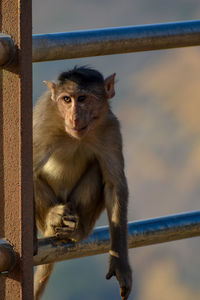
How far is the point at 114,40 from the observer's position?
1422 millimetres

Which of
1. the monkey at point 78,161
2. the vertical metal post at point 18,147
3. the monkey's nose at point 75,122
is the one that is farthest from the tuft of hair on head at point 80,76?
the vertical metal post at point 18,147

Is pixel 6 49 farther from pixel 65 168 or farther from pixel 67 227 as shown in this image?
pixel 65 168

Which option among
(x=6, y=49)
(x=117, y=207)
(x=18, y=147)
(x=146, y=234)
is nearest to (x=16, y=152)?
(x=18, y=147)

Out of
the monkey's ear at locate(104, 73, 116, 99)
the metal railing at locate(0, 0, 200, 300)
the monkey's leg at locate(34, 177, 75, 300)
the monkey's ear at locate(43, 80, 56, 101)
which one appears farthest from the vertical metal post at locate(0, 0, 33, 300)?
the monkey's ear at locate(104, 73, 116, 99)

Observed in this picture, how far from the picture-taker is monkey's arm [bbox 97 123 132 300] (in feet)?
6.46

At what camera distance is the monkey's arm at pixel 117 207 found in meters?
1.97

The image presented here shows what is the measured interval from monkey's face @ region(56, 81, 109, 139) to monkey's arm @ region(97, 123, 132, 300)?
0.35 feet

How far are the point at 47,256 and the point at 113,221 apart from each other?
70 centimetres

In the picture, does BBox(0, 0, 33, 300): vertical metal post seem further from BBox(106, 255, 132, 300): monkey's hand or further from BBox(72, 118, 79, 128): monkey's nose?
BBox(72, 118, 79, 128): monkey's nose

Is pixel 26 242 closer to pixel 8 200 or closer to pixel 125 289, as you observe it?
pixel 8 200

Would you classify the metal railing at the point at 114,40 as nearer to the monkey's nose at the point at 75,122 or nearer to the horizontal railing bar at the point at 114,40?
the horizontal railing bar at the point at 114,40

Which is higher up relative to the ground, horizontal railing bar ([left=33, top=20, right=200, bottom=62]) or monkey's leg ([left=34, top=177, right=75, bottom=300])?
horizontal railing bar ([left=33, top=20, right=200, bottom=62])

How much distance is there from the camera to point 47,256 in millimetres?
1422

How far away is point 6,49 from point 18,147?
5.7 inches
